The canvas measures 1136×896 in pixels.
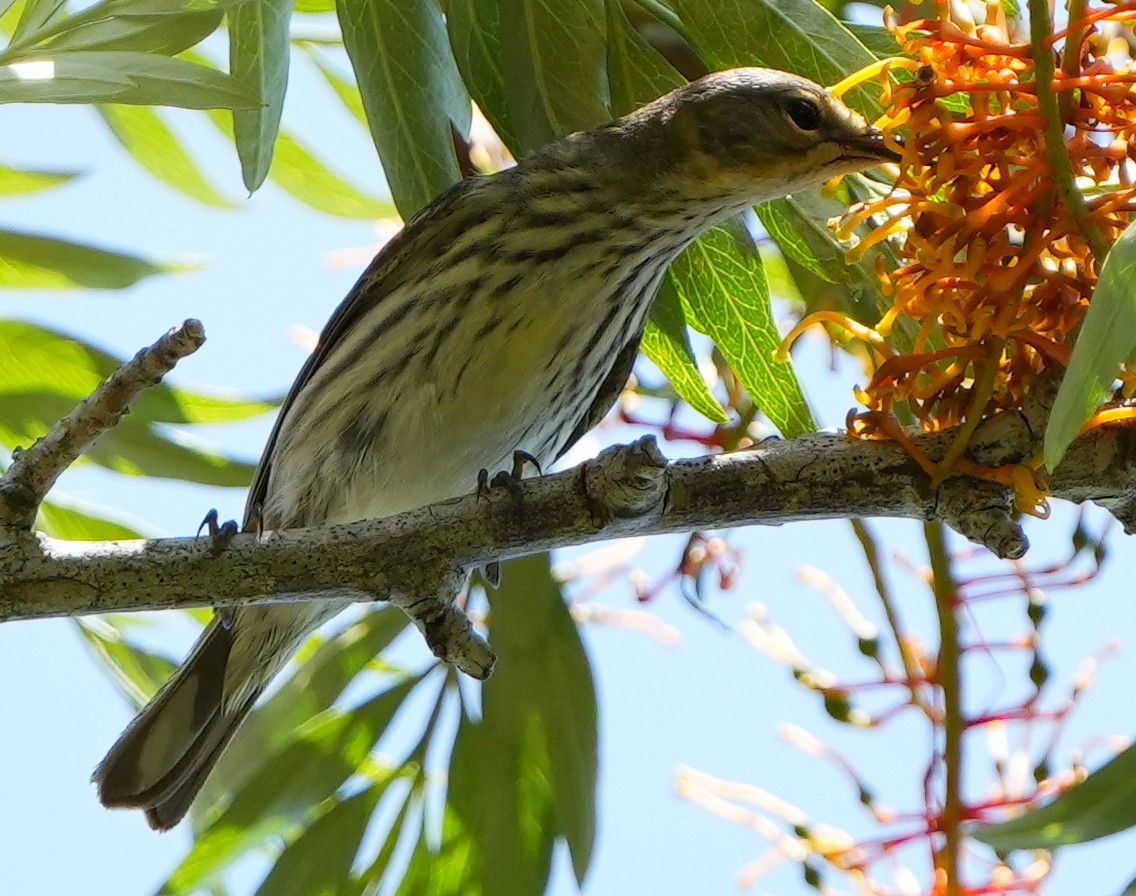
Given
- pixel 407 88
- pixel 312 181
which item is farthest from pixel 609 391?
pixel 407 88

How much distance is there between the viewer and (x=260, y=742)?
2338mm

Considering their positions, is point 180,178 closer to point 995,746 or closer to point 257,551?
point 257,551

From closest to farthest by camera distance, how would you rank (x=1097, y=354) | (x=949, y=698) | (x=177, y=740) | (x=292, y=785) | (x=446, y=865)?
(x=1097, y=354)
(x=949, y=698)
(x=446, y=865)
(x=292, y=785)
(x=177, y=740)

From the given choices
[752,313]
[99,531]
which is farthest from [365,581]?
[99,531]

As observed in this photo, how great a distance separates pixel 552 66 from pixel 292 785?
3.39 ft

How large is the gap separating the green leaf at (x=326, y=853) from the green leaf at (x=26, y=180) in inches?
41.8

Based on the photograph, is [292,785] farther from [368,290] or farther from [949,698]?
[949,698]

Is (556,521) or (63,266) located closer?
(556,521)

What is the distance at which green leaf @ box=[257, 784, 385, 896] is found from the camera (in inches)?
78.4

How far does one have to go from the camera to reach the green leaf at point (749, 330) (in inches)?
70.4

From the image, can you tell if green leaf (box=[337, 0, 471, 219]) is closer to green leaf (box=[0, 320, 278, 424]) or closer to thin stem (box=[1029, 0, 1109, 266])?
green leaf (box=[0, 320, 278, 424])

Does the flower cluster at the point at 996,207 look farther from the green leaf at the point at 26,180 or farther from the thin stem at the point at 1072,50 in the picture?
the green leaf at the point at 26,180

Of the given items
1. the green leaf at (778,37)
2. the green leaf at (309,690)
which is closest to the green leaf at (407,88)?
the green leaf at (778,37)

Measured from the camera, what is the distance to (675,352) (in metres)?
1.99
